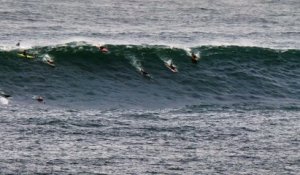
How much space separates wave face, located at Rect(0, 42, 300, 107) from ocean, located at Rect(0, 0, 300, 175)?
82mm

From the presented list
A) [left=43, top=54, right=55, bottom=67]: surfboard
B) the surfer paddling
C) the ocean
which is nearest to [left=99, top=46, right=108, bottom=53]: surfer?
the ocean

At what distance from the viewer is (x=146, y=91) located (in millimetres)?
55344

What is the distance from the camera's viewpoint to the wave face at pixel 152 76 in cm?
5328

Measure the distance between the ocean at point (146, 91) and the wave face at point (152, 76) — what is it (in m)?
0.08

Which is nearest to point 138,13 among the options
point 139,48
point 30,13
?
point 30,13

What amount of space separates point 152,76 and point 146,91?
366 centimetres

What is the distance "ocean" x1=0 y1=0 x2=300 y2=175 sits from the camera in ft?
132

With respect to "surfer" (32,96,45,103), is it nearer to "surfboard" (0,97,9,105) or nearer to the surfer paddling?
"surfboard" (0,97,9,105)

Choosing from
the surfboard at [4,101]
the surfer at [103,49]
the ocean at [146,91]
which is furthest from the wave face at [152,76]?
the surfboard at [4,101]

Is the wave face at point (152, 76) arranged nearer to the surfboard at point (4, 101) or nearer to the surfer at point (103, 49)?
the surfer at point (103, 49)

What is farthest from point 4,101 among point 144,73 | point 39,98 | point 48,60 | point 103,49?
point 103,49

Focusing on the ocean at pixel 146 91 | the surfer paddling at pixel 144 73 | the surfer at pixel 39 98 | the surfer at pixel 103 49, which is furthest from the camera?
the surfer at pixel 103 49

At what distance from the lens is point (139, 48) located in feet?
208

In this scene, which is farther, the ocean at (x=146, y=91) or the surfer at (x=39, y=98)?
the surfer at (x=39, y=98)
